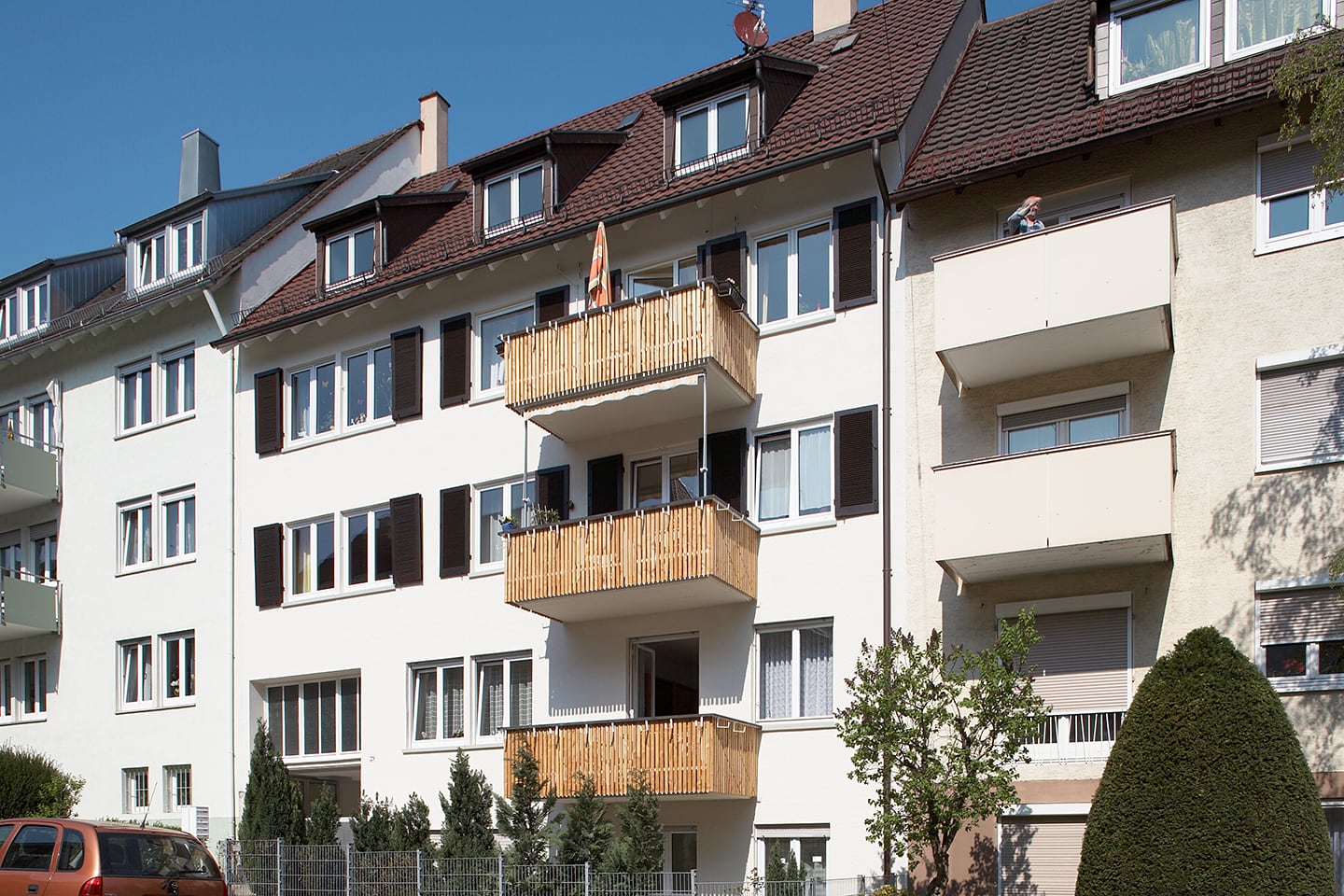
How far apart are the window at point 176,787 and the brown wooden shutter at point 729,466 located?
12.5 m

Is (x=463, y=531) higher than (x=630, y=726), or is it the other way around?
(x=463, y=531)

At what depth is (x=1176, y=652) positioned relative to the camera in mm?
16297

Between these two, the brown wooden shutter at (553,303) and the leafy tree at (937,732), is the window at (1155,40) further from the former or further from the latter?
the brown wooden shutter at (553,303)

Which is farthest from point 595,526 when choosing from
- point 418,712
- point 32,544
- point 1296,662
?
point 32,544

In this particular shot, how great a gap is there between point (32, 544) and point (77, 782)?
19.1 ft

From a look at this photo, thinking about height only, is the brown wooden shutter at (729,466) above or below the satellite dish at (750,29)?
below

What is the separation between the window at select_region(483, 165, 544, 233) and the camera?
85.8ft

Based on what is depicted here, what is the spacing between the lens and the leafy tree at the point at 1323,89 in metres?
15.8

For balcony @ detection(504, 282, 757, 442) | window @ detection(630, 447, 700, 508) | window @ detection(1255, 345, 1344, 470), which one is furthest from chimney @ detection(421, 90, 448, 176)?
window @ detection(1255, 345, 1344, 470)

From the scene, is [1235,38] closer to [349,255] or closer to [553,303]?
[553,303]

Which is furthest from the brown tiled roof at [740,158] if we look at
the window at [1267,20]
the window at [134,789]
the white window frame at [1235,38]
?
the window at [134,789]

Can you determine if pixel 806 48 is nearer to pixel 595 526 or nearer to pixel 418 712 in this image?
pixel 595 526

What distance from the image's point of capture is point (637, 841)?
64.2 feet

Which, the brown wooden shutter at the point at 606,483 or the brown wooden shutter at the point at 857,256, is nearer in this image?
the brown wooden shutter at the point at 857,256
